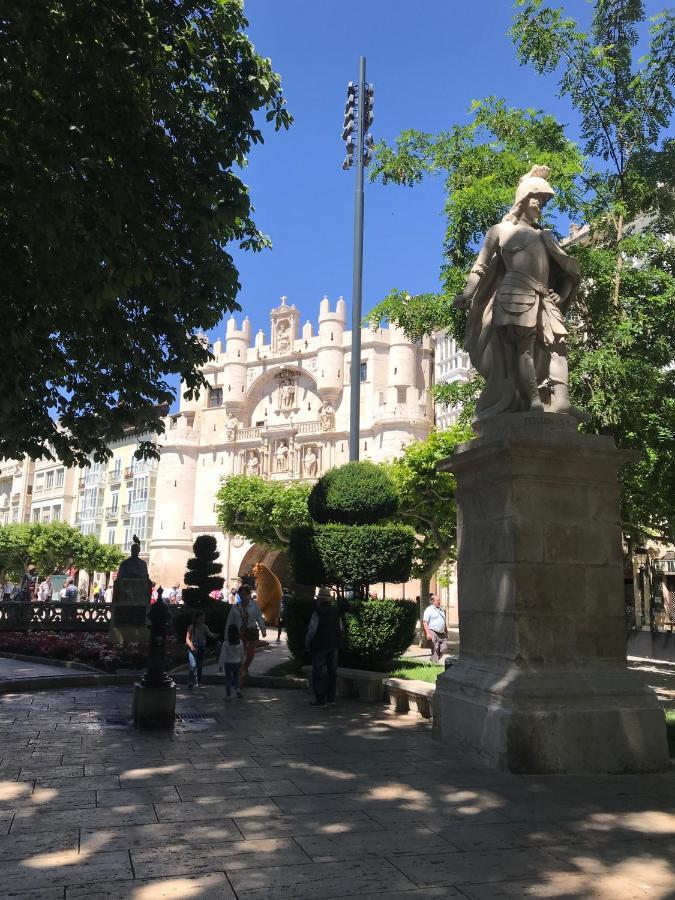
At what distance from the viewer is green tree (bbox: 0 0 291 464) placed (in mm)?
6754

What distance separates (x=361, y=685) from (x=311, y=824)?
582 cm

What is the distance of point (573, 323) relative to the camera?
39.4 feet

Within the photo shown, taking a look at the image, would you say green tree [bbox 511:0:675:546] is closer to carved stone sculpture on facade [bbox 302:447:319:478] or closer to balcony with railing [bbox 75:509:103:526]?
carved stone sculpture on facade [bbox 302:447:319:478]

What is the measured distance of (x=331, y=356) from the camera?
156 ft

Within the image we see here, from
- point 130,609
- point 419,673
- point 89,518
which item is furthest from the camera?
point 89,518

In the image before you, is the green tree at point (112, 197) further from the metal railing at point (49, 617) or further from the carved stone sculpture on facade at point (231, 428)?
the carved stone sculpture on facade at point (231, 428)

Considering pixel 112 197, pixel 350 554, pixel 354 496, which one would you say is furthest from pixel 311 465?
pixel 112 197

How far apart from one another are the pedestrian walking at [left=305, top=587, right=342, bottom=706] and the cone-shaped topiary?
1076cm

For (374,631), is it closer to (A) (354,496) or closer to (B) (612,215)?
(A) (354,496)

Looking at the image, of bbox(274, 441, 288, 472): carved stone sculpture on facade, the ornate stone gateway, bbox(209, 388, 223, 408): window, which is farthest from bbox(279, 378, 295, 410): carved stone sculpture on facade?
the ornate stone gateway

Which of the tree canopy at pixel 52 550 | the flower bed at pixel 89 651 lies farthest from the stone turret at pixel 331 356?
the flower bed at pixel 89 651

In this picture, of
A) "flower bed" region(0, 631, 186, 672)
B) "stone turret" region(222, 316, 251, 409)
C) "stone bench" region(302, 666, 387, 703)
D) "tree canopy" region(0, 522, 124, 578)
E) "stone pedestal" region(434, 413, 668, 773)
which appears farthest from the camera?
"stone turret" region(222, 316, 251, 409)

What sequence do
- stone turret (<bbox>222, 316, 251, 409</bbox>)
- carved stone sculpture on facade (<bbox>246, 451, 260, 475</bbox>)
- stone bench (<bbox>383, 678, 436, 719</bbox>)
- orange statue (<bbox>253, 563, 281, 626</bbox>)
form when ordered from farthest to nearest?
stone turret (<bbox>222, 316, 251, 409</bbox>) < carved stone sculpture on facade (<bbox>246, 451, 260, 475</bbox>) < orange statue (<bbox>253, 563, 281, 626</bbox>) < stone bench (<bbox>383, 678, 436, 719</bbox>)

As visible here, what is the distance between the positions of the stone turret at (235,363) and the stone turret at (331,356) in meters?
6.24
